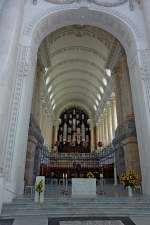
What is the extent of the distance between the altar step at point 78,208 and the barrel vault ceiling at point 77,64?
10191mm

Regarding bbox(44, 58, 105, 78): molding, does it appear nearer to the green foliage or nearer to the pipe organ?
the pipe organ

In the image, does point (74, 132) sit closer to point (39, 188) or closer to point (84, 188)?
point (84, 188)

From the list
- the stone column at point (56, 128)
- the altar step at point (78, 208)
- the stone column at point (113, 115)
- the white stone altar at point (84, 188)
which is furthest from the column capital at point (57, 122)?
the altar step at point (78, 208)

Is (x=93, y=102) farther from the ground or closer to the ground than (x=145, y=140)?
farther from the ground

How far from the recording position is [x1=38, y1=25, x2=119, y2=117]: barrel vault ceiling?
46.3 feet

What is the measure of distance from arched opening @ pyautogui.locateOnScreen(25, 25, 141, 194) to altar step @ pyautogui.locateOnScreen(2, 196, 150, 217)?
4341mm

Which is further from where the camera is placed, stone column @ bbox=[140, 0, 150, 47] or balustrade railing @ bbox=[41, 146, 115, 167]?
balustrade railing @ bbox=[41, 146, 115, 167]

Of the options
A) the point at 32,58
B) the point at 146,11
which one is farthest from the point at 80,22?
the point at 32,58

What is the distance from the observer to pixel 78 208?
5387 mm

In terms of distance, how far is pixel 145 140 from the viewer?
7.52 metres

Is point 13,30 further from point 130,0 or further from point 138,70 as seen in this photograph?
point 130,0

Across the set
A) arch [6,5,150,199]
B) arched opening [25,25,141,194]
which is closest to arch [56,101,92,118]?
arched opening [25,25,141,194]

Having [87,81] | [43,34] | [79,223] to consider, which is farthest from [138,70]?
[87,81]

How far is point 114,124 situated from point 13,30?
12.0 meters
